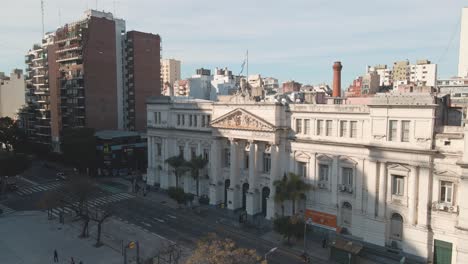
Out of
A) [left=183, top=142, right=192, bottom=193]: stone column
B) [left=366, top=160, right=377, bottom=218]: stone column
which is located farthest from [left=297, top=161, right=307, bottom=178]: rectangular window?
[left=183, top=142, right=192, bottom=193]: stone column

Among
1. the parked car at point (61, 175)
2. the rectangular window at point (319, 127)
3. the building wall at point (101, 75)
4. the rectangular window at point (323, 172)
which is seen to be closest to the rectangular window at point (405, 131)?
the rectangular window at point (319, 127)

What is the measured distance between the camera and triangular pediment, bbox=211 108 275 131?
50597 millimetres

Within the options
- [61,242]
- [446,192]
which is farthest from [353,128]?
[61,242]

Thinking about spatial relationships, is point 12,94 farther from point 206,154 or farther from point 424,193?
point 424,193

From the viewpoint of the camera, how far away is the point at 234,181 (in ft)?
183

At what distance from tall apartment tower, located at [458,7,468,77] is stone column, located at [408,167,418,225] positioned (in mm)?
103687

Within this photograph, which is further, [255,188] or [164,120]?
[164,120]

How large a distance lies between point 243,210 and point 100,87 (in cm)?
5824

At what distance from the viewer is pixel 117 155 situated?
8319 cm

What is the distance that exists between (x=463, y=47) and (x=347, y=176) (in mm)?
107367

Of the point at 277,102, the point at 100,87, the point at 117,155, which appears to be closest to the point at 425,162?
the point at 277,102

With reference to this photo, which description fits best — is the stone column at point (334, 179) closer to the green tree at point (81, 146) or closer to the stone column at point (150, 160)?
the stone column at point (150, 160)

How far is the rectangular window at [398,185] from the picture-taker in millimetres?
40406

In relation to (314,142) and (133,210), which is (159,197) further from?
(314,142)
